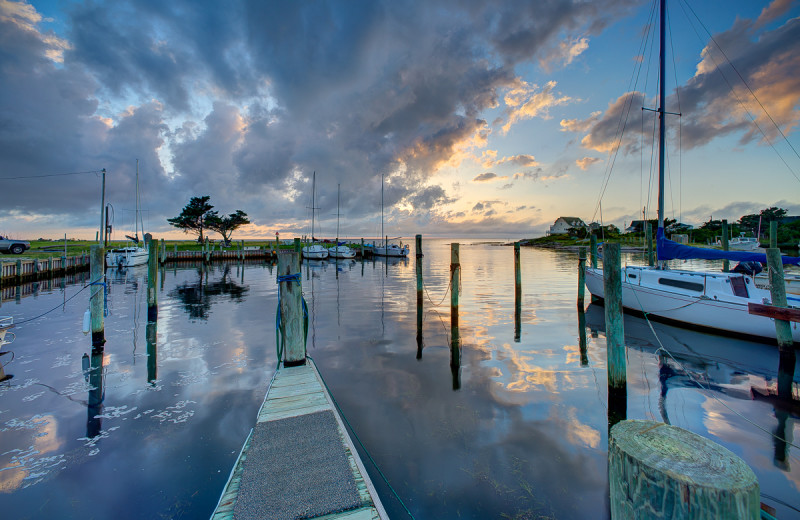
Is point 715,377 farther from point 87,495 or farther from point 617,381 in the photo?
point 87,495

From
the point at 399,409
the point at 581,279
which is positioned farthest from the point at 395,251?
the point at 399,409

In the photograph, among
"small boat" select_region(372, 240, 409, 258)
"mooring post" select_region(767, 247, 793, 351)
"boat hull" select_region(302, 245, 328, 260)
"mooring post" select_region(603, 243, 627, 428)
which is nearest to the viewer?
"mooring post" select_region(603, 243, 627, 428)

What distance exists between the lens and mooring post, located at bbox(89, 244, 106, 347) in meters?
10.4

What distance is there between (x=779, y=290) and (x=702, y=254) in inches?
145

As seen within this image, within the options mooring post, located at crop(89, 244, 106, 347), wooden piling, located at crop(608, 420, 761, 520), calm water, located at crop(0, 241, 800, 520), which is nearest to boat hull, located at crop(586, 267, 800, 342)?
calm water, located at crop(0, 241, 800, 520)

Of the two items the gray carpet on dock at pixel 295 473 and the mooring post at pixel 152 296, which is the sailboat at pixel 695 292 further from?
the mooring post at pixel 152 296

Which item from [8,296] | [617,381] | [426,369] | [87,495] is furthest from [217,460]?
[8,296]

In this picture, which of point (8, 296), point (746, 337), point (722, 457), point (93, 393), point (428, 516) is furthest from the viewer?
point (8, 296)

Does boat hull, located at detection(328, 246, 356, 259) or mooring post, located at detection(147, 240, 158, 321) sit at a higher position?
boat hull, located at detection(328, 246, 356, 259)

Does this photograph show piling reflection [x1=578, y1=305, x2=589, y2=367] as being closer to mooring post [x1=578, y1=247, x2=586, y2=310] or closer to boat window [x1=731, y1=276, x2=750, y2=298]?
mooring post [x1=578, y1=247, x2=586, y2=310]

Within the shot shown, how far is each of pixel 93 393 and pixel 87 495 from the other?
4.26 metres

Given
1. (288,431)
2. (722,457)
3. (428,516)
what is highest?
(722,457)

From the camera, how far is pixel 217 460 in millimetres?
5629

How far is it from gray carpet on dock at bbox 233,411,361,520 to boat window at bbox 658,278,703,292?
1555 centimetres
